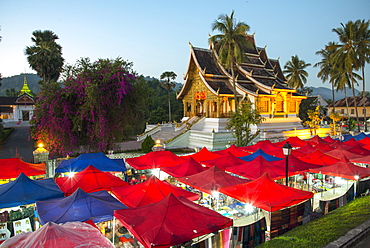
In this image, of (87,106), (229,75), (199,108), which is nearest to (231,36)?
(229,75)

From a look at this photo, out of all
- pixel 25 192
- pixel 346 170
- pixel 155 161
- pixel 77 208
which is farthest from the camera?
pixel 155 161

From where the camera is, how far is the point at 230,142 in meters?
24.0

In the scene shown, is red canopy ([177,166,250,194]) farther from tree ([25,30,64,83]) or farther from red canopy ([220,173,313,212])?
tree ([25,30,64,83])

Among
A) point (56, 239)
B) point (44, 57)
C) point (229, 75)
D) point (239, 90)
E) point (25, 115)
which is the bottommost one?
point (56, 239)

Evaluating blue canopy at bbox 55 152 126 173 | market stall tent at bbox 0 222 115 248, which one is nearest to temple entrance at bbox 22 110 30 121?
blue canopy at bbox 55 152 126 173

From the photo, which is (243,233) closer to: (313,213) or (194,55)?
(313,213)

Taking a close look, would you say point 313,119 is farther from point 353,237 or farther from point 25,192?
point 25,192

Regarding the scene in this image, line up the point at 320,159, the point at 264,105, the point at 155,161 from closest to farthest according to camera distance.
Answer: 1. the point at 155,161
2. the point at 320,159
3. the point at 264,105

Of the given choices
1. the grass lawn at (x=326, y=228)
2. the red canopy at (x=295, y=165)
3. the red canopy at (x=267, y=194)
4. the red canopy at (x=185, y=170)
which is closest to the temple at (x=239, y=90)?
the red canopy at (x=295, y=165)

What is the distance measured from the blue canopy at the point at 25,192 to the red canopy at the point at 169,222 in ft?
11.4

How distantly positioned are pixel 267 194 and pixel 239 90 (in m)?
23.4

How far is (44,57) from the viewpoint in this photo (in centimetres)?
3144

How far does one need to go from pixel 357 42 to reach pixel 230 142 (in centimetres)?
2432

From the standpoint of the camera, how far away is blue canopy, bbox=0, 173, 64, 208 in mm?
8375
